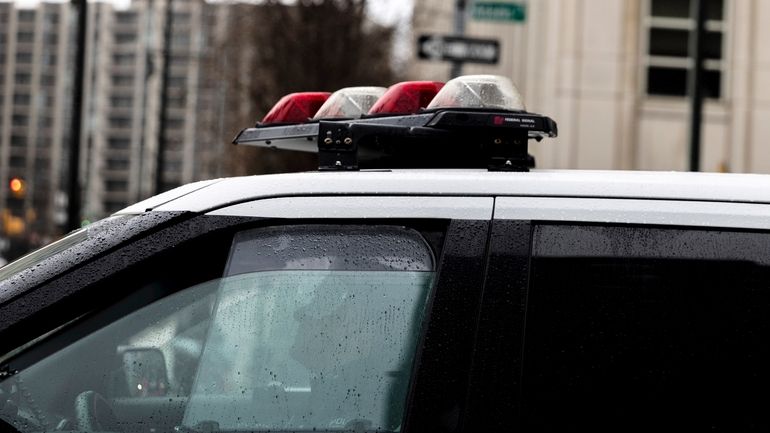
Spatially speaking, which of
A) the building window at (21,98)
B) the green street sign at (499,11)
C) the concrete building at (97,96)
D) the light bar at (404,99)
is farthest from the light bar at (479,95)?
the building window at (21,98)

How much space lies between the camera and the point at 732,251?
2402 mm

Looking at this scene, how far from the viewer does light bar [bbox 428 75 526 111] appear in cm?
287

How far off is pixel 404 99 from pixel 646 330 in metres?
0.97

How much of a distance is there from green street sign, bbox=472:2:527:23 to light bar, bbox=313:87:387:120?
1091 centimetres

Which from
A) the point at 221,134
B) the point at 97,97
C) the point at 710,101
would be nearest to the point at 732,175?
the point at 710,101

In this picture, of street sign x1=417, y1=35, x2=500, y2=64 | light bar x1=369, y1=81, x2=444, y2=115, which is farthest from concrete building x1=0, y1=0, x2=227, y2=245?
light bar x1=369, y1=81, x2=444, y2=115

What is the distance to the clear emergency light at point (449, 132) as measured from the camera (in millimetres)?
2793

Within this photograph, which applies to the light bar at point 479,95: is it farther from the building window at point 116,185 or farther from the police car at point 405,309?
the building window at point 116,185

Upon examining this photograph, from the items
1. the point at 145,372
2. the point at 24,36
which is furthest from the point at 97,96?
the point at 145,372

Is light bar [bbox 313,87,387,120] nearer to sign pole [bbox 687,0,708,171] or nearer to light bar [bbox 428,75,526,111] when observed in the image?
light bar [bbox 428,75,526,111]

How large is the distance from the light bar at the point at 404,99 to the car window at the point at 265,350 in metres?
0.61

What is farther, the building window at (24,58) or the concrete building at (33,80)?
the building window at (24,58)

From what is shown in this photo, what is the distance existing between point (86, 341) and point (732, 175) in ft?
4.29

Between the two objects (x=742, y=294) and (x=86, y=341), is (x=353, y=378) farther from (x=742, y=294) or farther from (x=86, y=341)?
(x=742, y=294)
